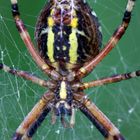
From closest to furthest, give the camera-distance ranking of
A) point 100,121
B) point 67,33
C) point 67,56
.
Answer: point 67,33 → point 67,56 → point 100,121

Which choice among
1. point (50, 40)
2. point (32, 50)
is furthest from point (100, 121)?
point (50, 40)

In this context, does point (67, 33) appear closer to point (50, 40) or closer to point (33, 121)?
point (50, 40)

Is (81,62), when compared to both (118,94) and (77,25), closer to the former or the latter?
(77,25)

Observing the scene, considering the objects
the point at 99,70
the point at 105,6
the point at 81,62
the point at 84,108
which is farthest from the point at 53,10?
the point at 99,70

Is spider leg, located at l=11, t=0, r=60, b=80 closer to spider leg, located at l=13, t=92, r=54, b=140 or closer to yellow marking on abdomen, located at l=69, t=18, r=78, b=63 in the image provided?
yellow marking on abdomen, located at l=69, t=18, r=78, b=63

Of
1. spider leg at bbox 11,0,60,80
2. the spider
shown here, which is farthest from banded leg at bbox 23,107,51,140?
spider leg at bbox 11,0,60,80

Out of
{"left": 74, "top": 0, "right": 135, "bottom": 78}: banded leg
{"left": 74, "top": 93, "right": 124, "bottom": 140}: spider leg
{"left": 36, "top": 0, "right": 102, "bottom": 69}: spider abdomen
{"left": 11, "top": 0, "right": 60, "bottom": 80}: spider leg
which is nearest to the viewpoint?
{"left": 36, "top": 0, "right": 102, "bottom": 69}: spider abdomen

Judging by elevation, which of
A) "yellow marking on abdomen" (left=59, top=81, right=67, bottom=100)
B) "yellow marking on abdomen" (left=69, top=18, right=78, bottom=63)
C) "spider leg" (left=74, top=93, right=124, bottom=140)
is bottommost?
"spider leg" (left=74, top=93, right=124, bottom=140)
